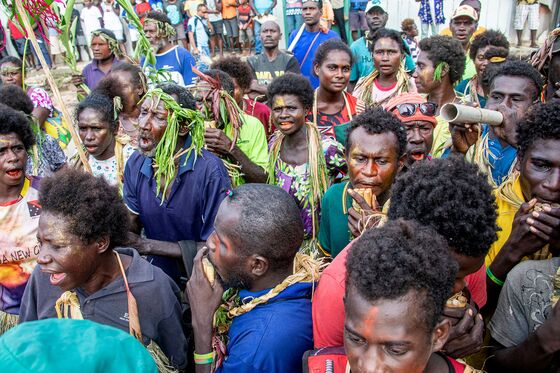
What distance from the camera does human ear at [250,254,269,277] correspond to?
215cm

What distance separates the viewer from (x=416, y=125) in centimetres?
354

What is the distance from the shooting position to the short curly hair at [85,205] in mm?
2312

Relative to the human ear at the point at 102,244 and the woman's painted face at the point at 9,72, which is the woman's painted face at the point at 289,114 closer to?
the human ear at the point at 102,244

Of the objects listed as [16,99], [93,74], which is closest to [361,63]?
[93,74]

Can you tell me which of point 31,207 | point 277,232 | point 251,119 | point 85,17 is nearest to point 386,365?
point 277,232

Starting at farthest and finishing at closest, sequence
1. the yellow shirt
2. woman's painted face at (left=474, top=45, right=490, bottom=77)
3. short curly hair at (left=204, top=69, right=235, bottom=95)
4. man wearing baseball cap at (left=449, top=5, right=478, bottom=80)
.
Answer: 1. man wearing baseball cap at (left=449, top=5, right=478, bottom=80)
2. woman's painted face at (left=474, top=45, right=490, bottom=77)
3. short curly hair at (left=204, top=69, right=235, bottom=95)
4. the yellow shirt

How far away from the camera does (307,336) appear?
6.65ft

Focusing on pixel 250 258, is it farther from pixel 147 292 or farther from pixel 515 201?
pixel 515 201

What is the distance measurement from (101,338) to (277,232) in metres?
1.07

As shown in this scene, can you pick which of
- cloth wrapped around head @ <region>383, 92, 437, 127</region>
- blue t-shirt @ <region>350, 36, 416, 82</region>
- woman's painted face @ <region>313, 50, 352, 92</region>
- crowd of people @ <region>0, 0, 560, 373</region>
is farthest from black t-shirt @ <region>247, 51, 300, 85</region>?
cloth wrapped around head @ <region>383, 92, 437, 127</region>

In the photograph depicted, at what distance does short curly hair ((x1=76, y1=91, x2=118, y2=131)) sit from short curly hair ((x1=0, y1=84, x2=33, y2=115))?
0.84 meters

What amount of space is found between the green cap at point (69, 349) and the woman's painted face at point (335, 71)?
3782 mm

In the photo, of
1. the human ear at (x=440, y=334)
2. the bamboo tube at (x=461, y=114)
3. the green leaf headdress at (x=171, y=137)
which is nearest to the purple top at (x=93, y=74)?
the green leaf headdress at (x=171, y=137)

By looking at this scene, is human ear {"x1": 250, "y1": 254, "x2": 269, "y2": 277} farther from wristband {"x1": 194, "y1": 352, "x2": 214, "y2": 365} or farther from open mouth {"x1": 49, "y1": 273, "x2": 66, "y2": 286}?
open mouth {"x1": 49, "y1": 273, "x2": 66, "y2": 286}
